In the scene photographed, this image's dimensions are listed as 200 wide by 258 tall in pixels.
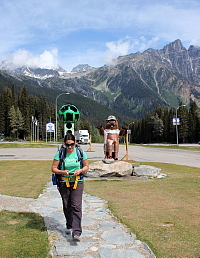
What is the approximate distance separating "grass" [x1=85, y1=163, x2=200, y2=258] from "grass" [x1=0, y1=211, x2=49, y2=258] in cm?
169

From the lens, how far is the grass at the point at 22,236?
4.31 metres

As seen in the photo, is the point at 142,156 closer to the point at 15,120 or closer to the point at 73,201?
the point at 73,201

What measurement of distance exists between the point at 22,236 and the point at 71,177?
1.34 m

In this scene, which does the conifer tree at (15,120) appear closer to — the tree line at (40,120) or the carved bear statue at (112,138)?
the tree line at (40,120)

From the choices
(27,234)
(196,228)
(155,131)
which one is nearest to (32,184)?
(27,234)

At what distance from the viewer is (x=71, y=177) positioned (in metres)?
5.20

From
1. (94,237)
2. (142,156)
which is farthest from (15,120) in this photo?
(94,237)

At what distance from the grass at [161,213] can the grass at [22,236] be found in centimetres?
169

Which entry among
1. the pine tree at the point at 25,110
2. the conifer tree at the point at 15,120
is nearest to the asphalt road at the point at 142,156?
the conifer tree at the point at 15,120

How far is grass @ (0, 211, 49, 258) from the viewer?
4312 mm

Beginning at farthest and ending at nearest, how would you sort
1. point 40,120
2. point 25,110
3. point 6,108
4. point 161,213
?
point 40,120 < point 25,110 < point 6,108 < point 161,213

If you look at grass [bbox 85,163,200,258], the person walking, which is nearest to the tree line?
grass [bbox 85,163,200,258]

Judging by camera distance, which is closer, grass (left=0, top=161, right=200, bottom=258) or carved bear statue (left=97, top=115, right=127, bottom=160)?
grass (left=0, top=161, right=200, bottom=258)

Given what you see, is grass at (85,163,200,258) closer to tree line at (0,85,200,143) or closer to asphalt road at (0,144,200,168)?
asphalt road at (0,144,200,168)
